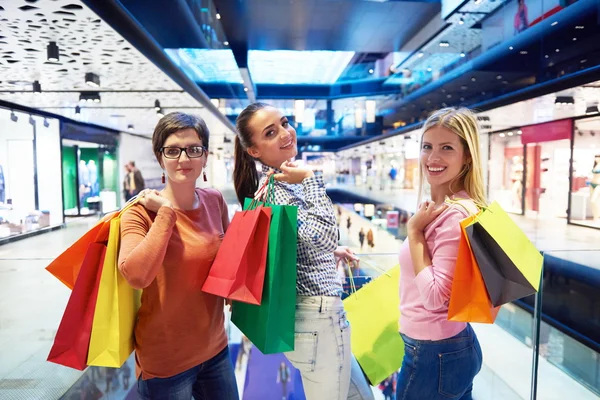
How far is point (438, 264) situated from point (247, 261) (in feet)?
1.82

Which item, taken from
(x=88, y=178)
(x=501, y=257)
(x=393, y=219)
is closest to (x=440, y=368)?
(x=501, y=257)

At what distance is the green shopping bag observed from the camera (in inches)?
42.8

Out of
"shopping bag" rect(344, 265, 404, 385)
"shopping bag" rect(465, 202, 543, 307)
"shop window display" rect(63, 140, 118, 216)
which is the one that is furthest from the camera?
"shop window display" rect(63, 140, 118, 216)

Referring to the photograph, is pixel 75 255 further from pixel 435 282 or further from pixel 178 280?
pixel 435 282

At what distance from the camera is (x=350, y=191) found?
94.6 feet

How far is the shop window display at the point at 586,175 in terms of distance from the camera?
1041cm

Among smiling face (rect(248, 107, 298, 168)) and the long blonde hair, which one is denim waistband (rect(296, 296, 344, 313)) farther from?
the long blonde hair

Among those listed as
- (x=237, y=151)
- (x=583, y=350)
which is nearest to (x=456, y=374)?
(x=237, y=151)

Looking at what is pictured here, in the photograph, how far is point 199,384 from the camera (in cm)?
135

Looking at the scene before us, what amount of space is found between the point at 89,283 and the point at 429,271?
3.25 feet

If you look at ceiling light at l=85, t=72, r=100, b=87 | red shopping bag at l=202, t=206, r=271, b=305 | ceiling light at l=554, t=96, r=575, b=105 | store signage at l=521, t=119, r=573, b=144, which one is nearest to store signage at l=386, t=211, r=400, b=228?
store signage at l=521, t=119, r=573, b=144

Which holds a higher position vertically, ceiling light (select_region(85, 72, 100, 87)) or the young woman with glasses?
ceiling light (select_region(85, 72, 100, 87))

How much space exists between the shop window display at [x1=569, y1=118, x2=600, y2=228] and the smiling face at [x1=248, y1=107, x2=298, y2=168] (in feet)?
38.6

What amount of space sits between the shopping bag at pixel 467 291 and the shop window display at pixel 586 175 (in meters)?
11.6
